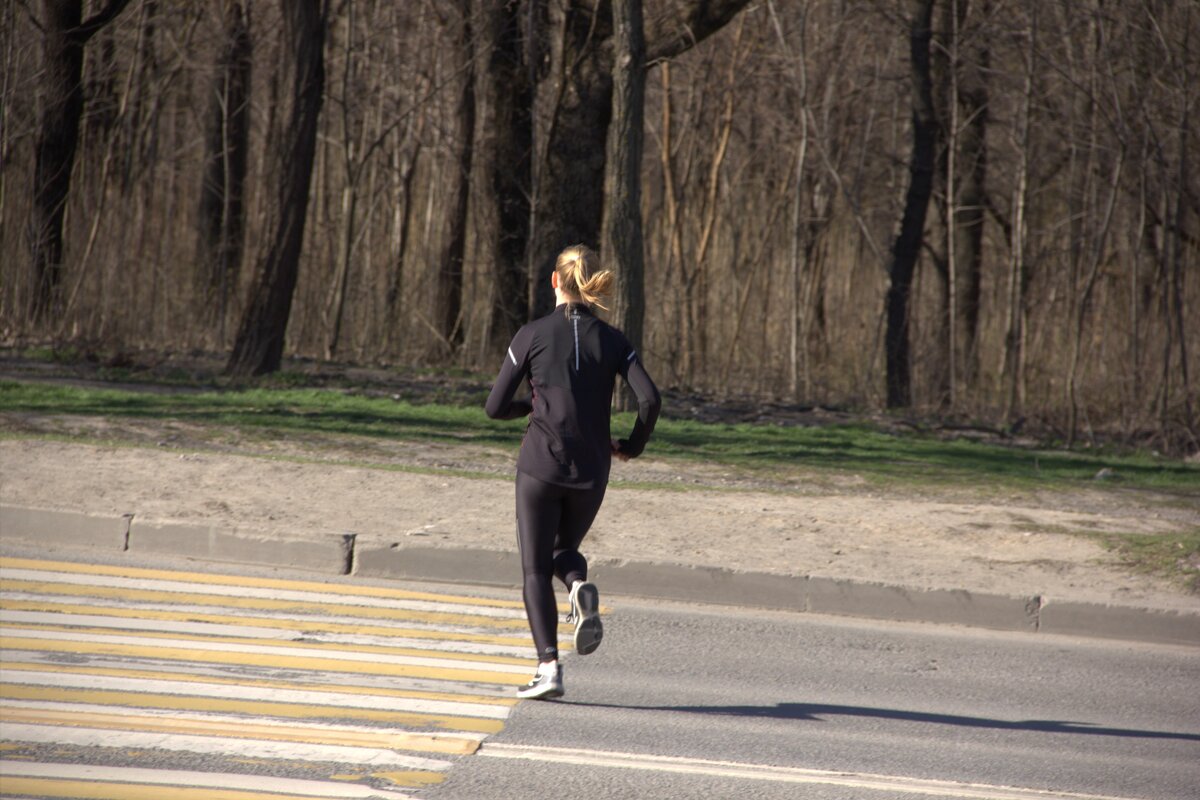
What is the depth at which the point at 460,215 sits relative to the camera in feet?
78.7

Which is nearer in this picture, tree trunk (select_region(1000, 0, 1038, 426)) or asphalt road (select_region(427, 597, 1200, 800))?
asphalt road (select_region(427, 597, 1200, 800))

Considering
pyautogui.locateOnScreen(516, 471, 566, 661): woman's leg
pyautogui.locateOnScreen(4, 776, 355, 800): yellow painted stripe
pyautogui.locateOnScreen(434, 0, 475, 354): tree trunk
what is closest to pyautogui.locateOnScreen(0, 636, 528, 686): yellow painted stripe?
pyautogui.locateOnScreen(516, 471, 566, 661): woman's leg

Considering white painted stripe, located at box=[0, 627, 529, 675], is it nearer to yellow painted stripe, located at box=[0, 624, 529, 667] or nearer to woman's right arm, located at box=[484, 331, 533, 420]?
yellow painted stripe, located at box=[0, 624, 529, 667]

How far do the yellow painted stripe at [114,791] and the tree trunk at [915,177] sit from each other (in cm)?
1767

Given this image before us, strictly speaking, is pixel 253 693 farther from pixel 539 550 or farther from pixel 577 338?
pixel 577 338

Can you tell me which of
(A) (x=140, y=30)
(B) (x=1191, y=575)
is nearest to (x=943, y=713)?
(B) (x=1191, y=575)

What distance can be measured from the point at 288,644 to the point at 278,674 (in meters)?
0.57

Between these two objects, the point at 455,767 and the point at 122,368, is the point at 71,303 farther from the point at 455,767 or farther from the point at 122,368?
the point at 455,767

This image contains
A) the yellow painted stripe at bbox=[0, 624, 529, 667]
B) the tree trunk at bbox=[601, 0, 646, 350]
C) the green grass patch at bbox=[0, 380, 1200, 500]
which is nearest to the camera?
the yellow painted stripe at bbox=[0, 624, 529, 667]

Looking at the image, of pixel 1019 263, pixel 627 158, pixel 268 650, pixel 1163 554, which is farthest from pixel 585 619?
pixel 1019 263

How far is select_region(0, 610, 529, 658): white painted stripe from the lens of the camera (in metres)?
6.56

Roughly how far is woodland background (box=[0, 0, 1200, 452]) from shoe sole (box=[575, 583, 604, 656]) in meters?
9.68

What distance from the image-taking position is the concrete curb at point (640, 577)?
8.20 metres

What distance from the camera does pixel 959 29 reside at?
72.7ft
